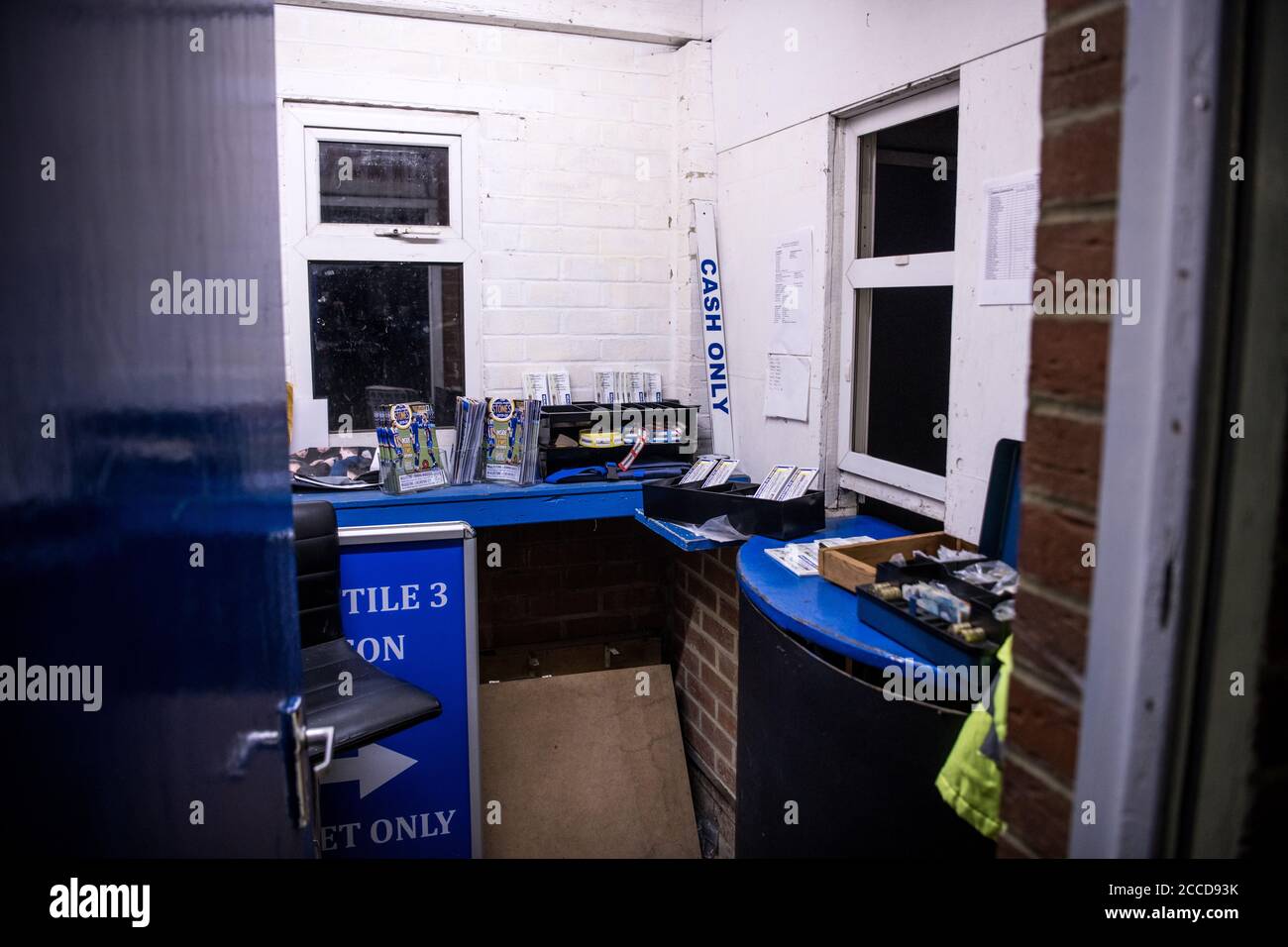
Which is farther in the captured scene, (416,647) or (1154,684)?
(416,647)

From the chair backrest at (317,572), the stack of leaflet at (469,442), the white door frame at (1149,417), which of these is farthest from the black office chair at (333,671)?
the white door frame at (1149,417)

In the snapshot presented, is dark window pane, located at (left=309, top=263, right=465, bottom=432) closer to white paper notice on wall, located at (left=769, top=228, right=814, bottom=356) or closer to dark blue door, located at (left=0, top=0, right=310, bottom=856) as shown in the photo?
white paper notice on wall, located at (left=769, top=228, right=814, bottom=356)

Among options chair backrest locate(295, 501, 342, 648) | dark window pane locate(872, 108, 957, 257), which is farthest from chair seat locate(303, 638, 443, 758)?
dark window pane locate(872, 108, 957, 257)

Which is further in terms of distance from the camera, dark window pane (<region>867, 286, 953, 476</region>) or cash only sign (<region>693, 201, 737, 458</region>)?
cash only sign (<region>693, 201, 737, 458</region>)

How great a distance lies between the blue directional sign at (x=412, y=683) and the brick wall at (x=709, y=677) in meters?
0.99

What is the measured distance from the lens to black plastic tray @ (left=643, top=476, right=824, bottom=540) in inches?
104

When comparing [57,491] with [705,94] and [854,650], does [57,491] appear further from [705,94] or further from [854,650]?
[705,94]

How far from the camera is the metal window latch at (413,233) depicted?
139 inches

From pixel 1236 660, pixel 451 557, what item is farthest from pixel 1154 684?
pixel 451 557

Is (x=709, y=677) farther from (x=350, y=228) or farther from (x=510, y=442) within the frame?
(x=350, y=228)

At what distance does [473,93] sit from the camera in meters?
3.57

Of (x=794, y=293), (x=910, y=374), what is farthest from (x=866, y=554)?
(x=794, y=293)

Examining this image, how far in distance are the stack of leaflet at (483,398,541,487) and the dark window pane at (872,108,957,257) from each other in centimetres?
136
